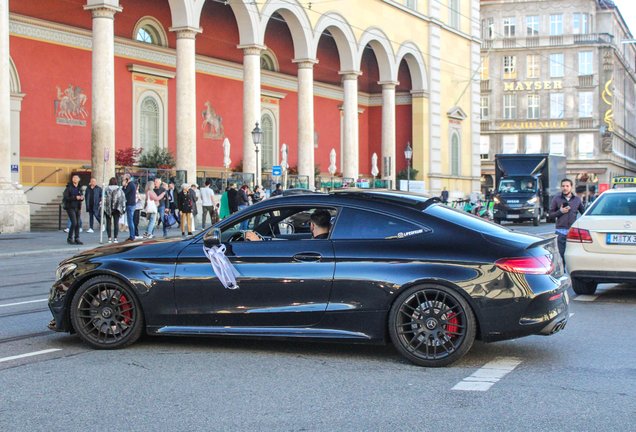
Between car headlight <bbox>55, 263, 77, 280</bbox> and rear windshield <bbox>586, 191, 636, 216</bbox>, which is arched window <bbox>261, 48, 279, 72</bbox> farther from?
car headlight <bbox>55, 263, 77, 280</bbox>

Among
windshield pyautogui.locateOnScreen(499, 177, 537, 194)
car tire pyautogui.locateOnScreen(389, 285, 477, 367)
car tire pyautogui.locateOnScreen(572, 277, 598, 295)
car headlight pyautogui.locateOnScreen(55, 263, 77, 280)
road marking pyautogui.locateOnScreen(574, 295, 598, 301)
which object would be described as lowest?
road marking pyautogui.locateOnScreen(574, 295, 598, 301)

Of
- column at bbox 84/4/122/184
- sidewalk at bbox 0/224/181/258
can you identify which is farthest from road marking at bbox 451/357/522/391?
column at bbox 84/4/122/184

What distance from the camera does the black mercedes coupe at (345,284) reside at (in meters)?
5.92

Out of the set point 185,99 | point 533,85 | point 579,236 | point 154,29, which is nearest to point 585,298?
point 579,236

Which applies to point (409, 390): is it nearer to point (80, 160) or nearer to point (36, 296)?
point (36, 296)

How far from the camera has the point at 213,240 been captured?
6.35 meters

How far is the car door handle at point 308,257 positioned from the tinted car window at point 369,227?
23 cm

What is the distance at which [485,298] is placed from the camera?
587cm

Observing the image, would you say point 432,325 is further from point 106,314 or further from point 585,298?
point 585,298

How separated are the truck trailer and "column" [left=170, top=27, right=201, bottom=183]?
14980 millimetres

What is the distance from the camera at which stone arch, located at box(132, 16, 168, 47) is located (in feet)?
107

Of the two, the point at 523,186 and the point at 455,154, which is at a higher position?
the point at 455,154

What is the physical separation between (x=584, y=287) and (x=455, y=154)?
38.8 meters

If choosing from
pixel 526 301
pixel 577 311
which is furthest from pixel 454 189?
pixel 526 301
